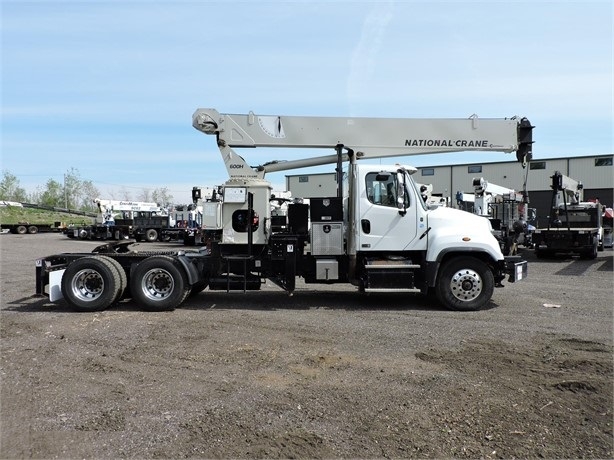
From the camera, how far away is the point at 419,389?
485 centimetres

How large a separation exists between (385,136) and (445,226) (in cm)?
220

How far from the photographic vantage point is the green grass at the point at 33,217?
2032 inches

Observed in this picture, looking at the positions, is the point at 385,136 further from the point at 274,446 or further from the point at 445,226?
the point at 274,446

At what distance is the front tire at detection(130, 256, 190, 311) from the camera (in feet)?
29.1

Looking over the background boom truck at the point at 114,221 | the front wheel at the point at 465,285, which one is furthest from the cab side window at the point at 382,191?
the background boom truck at the point at 114,221

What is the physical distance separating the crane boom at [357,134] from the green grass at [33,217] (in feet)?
156

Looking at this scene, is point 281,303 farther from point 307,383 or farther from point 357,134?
point 307,383

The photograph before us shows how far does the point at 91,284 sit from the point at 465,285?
6.93 m

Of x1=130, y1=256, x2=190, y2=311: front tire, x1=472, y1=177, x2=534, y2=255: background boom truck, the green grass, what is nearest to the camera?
x1=130, y1=256, x2=190, y2=311: front tire

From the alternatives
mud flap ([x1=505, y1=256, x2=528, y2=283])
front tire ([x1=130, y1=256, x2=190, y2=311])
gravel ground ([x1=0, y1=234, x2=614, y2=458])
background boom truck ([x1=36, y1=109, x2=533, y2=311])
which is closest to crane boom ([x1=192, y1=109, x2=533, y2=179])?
background boom truck ([x1=36, y1=109, x2=533, y2=311])

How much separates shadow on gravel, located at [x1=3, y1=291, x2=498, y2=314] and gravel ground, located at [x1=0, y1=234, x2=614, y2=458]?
0.22m

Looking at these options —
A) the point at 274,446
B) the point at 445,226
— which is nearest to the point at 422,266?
the point at 445,226

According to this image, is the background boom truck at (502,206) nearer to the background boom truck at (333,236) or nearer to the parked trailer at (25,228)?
the background boom truck at (333,236)

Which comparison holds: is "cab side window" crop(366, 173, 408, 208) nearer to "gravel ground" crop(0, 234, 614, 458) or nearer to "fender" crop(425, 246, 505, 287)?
"fender" crop(425, 246, 505, 287)
